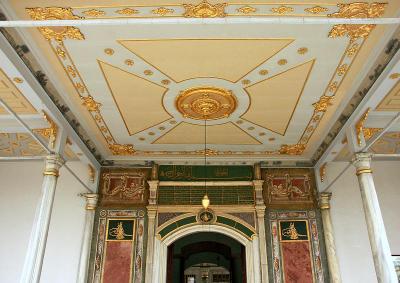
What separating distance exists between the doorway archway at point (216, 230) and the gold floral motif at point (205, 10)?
15.1 ft

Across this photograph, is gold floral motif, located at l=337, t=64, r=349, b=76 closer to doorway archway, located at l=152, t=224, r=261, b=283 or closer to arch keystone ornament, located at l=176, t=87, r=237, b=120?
arch keystone ornament, located at l=176, t=87, r=237, b=120

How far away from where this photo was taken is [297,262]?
23.3 feet

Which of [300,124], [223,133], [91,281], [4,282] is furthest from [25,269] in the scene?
[300,124]

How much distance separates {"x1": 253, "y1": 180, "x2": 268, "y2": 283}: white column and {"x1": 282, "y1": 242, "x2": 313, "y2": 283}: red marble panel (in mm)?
395

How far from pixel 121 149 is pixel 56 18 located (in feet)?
12.3

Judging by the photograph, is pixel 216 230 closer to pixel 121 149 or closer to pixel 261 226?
pixel 261 226

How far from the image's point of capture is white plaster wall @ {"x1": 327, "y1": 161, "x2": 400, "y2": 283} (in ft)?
23.2

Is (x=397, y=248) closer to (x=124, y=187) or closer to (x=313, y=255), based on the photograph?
(x=313, y=255)

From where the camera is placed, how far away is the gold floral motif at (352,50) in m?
4.46

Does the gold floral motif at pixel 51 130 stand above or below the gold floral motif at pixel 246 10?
below

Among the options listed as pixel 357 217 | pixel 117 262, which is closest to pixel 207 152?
pixel 117 262

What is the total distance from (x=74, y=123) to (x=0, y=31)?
2488 mm

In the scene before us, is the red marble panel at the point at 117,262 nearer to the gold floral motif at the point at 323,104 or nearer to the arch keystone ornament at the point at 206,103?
the arch keystone ornament at the point at 206,103

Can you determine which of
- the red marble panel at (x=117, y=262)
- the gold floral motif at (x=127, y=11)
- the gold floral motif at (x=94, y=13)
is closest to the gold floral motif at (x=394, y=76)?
the gold floral motif at (x=127, y=11)
